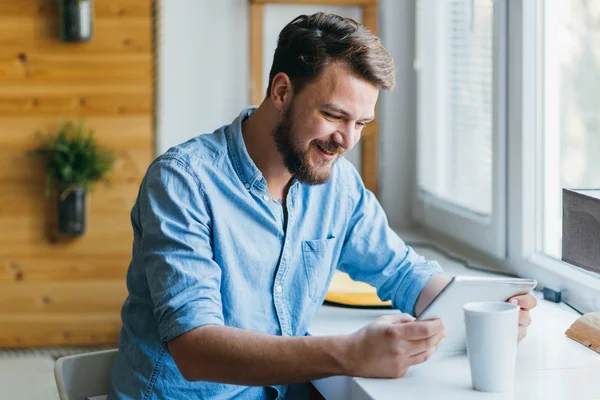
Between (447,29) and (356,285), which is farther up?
(447,29)

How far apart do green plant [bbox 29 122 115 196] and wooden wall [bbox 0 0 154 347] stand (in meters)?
0.04

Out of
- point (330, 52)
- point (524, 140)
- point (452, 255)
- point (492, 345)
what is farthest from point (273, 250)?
point (452, 255)

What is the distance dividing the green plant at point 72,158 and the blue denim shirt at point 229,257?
157 cm

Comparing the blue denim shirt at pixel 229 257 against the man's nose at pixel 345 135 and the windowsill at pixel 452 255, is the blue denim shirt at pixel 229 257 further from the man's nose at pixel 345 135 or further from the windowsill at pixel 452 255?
the windowsill at pixel 452 255

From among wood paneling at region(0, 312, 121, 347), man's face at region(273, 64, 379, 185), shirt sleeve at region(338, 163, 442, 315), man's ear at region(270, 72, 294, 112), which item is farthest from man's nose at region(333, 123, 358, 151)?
wood paneling at region(0, 312, 121, 347)

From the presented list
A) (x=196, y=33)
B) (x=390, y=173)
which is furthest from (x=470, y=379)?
(x=196, y=33)

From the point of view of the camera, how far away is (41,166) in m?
3.10

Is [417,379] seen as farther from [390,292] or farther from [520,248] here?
[520,248]

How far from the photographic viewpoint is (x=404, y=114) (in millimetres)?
2840

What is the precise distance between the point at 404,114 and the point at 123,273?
1.16 meters

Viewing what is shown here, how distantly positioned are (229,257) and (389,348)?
342mm

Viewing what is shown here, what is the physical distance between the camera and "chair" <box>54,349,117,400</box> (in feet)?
4.69

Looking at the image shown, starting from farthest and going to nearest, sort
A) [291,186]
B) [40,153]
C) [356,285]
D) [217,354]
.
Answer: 1. [40,153]
2. [356,285]
3. [291,186]
4. [217,354]

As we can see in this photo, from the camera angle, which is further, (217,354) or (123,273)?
(123,273)
